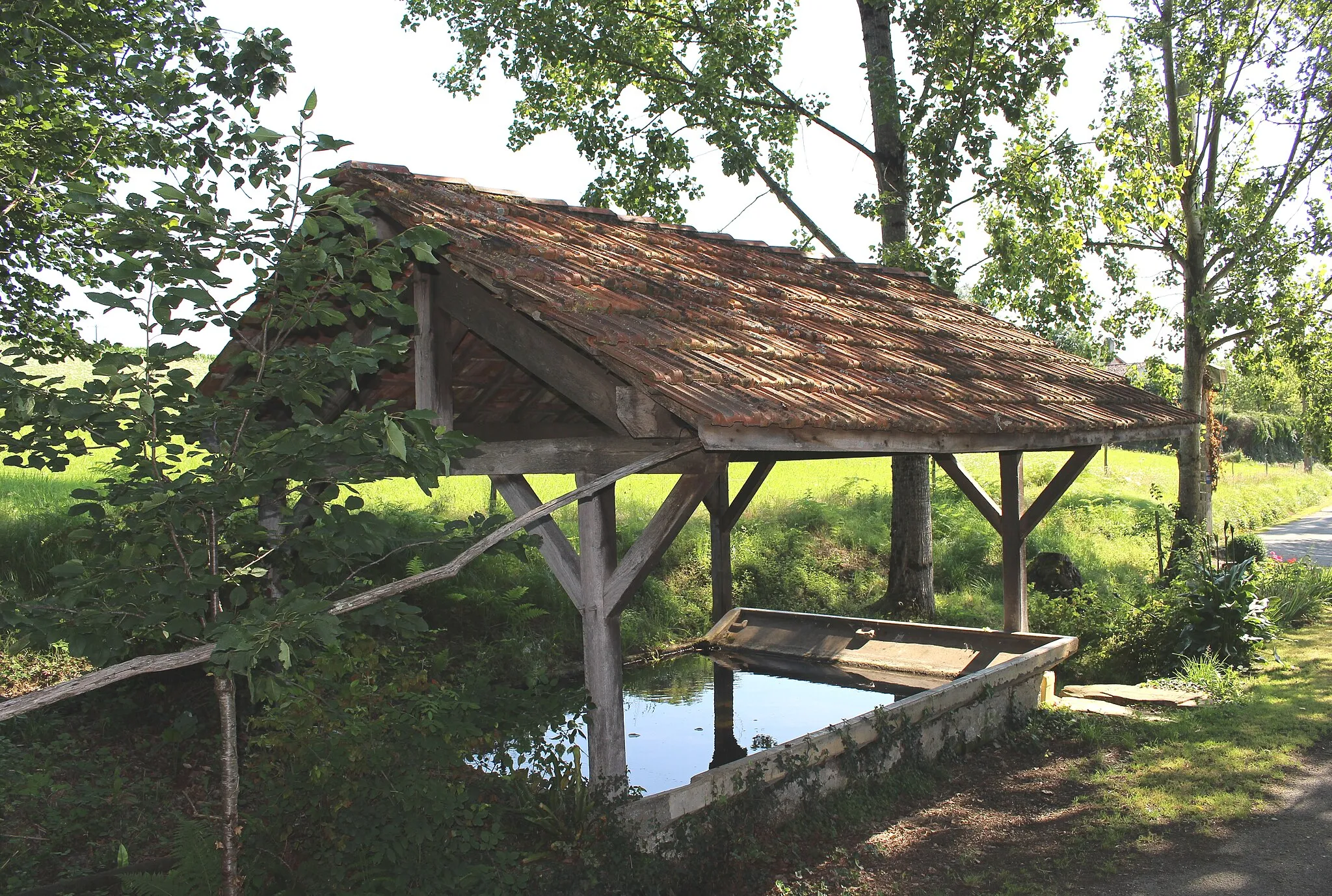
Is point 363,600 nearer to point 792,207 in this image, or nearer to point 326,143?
point 326,143

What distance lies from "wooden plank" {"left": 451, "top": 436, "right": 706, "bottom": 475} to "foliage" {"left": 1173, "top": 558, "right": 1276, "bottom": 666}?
270 inches

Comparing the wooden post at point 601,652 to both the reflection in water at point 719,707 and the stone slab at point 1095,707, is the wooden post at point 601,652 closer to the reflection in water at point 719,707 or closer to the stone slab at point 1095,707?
the reflection in water at point 719,707

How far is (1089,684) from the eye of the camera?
910 centimetres

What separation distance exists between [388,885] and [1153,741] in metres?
5.83

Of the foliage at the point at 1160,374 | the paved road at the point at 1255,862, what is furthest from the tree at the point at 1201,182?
the paved road at the point at 1255,862

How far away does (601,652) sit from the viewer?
454cm

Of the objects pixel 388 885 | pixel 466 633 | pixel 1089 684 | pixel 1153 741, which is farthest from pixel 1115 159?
pixel 388 885

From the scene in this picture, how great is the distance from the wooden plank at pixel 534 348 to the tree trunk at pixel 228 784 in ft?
6.37

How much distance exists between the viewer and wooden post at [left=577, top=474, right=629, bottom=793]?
4.54 meters

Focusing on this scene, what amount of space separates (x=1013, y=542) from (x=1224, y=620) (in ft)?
8.22

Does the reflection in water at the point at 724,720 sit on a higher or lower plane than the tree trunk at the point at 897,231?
lower

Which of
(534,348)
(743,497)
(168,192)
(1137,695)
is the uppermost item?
(168,192)

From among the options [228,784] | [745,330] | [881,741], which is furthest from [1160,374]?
[228,784]

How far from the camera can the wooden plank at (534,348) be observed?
14.2 ft
